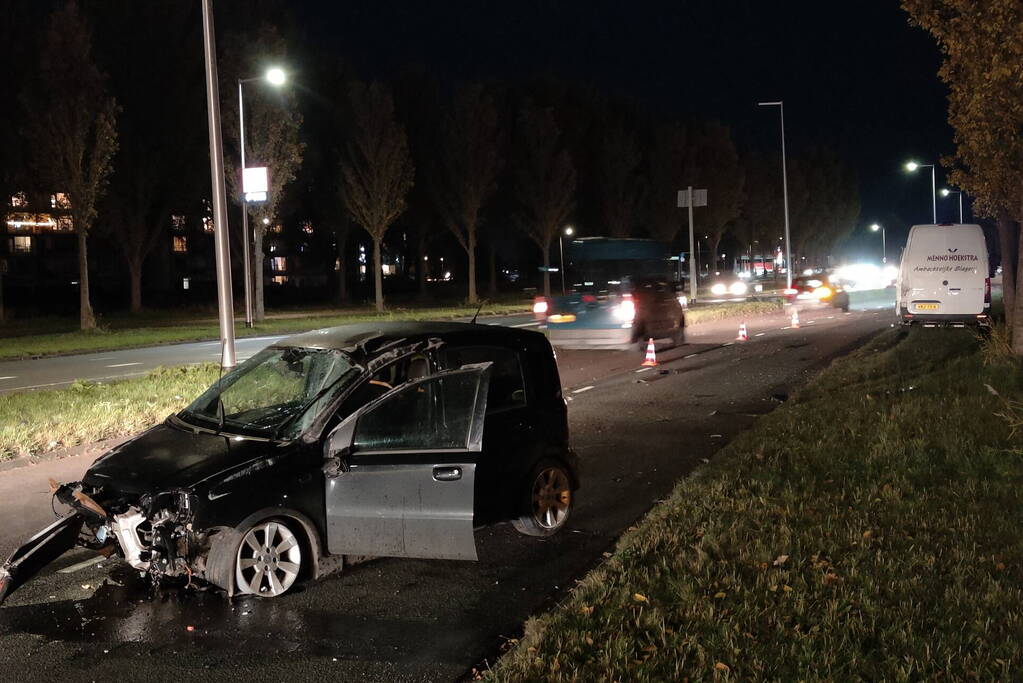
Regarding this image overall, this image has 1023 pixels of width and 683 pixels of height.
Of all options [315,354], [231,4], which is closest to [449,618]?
[315,354]

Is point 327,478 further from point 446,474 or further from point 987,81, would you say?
point 987,81

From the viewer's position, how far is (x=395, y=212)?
1708 inches

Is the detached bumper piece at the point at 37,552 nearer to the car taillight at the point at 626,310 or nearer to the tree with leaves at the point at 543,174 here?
the car taillight at the point at 626,310

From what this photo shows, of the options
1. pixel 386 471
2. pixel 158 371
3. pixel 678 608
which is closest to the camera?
pixel 678 608

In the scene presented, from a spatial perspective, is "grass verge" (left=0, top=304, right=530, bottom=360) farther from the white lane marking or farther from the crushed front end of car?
the crushed front end of car

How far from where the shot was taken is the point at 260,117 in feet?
117

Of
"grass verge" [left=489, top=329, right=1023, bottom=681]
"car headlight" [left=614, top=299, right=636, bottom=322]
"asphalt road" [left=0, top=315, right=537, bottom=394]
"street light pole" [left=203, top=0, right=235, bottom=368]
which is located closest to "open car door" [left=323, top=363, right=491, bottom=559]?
"grass verge" [left=489, top=329, right=1023, bottom=681]

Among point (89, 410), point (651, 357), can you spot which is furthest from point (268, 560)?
point (651, 357)

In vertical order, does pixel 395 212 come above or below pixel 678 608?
above

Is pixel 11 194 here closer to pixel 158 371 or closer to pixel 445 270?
pixel 158 371

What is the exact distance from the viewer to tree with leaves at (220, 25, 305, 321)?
35.2 meters

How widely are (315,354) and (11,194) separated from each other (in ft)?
114

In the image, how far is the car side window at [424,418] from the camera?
6.21m

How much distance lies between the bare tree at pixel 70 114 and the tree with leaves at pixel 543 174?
28.0 meters
